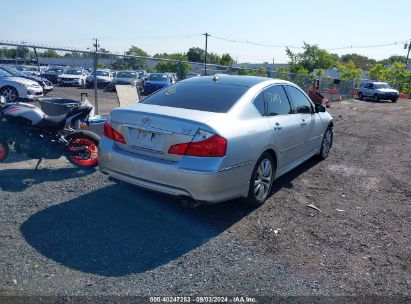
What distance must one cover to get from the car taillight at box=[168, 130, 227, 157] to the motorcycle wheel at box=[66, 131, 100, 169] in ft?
8.27

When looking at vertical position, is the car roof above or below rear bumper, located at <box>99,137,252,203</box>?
above

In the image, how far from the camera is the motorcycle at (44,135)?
5.56 metres

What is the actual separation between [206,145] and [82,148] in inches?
110

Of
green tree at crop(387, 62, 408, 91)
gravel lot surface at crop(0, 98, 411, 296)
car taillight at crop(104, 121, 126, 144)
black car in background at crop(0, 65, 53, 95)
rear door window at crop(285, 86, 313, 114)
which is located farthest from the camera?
green tree at crop(387, 62, 408, 91)

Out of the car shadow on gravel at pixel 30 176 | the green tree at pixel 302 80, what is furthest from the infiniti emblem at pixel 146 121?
the green tree at pixel 302 80

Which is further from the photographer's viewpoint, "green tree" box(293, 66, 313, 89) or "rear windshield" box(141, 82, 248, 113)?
"green tree" box(293, 66, 313, 89)

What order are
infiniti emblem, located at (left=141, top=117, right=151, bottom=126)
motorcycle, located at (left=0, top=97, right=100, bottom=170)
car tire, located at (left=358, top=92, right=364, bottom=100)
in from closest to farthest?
Answer: infiniti emblem, located at (left=141, top=117, right=151, bottom=126), motorcycle, located at (left=0, top=97, right=100, bottom=170), car tire, located at (left=358, top=92, right=364, bottom=100)

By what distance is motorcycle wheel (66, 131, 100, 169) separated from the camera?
19.2 feet

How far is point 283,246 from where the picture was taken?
3.84 m

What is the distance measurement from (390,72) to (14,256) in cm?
4901

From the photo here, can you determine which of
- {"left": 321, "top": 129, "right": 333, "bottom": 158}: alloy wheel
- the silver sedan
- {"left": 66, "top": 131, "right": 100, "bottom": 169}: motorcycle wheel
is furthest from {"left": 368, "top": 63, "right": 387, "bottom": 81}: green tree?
{"left": 66, "top": 131, "right": 100, "bottom": 169}: motorcycle wheel

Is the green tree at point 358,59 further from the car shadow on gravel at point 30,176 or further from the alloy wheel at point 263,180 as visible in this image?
the car shadow on gravel at point 30,176

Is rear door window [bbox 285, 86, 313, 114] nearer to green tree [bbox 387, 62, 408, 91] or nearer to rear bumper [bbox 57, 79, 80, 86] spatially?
rear bumper [bbox 57, 79, 80, 86]

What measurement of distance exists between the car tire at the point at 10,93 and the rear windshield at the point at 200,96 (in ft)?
33.7
